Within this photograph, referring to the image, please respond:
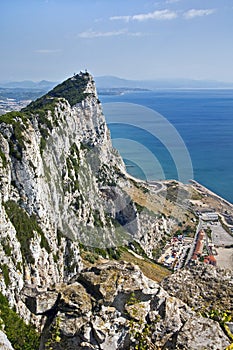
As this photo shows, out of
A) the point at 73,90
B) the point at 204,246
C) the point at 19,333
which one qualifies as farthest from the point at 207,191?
the point at 19,333

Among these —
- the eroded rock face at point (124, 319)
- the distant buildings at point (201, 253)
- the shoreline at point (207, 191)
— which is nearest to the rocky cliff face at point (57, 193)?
the distant buildings at point (201, 253)

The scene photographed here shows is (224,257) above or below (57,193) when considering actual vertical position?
below

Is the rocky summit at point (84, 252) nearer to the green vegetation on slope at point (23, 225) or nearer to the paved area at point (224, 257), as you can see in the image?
the green vegetation on slope at point (23, 225)

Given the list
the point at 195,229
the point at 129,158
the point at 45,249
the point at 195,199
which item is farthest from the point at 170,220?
the point at 45,249

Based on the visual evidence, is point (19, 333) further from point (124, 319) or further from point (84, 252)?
point (84, 252)

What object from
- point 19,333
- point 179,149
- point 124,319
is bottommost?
point 179,149

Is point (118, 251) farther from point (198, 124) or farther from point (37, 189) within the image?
point (198, 124)

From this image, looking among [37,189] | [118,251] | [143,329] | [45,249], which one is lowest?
[118,251]
